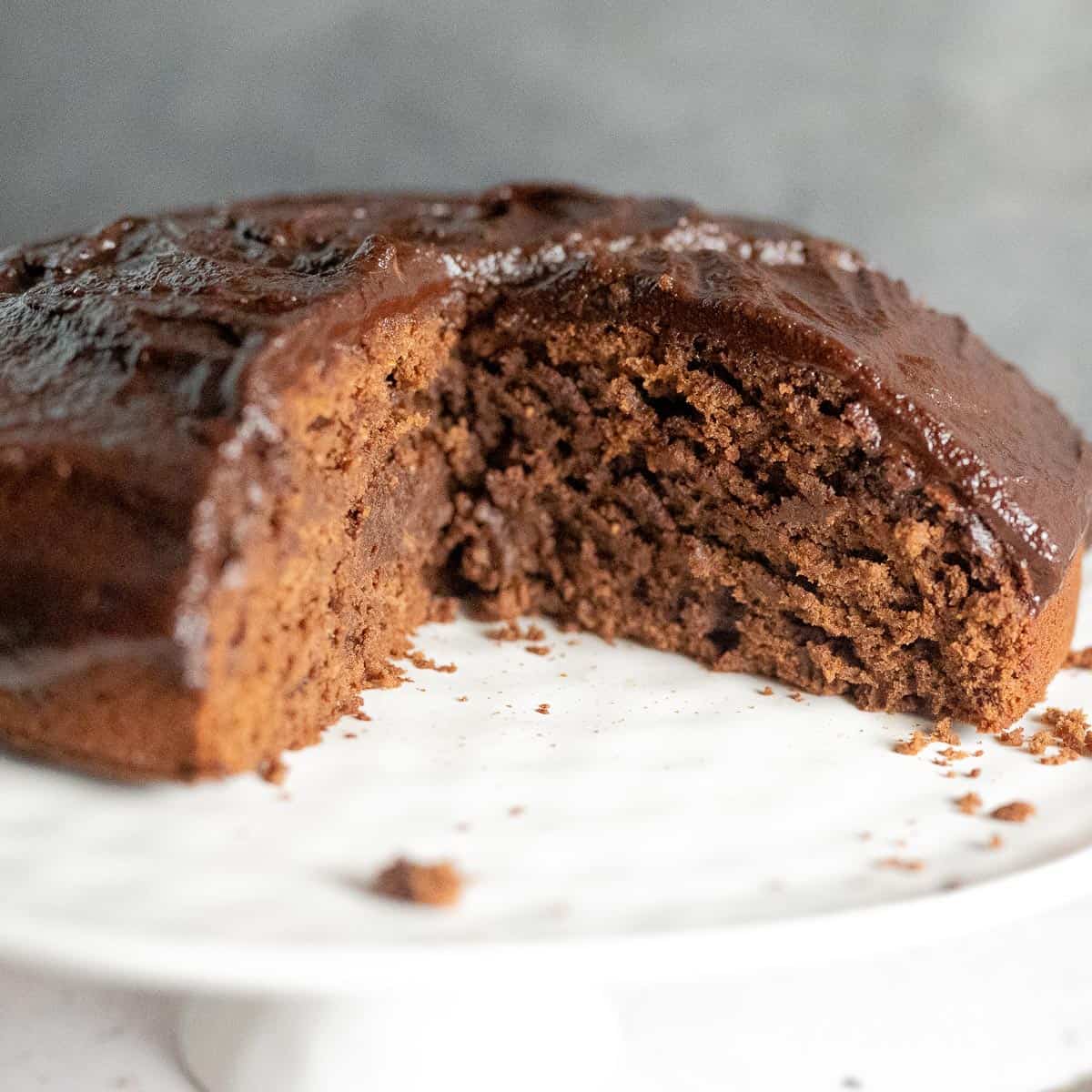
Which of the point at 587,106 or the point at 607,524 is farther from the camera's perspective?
the point at 587,106

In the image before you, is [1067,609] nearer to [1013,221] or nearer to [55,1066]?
[55,1066]

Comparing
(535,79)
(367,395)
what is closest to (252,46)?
(535,79)

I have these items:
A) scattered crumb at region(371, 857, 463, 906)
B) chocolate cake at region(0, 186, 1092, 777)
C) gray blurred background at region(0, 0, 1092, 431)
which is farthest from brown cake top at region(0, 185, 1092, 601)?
gray blurred background at region(0, 0, 1092, 431)

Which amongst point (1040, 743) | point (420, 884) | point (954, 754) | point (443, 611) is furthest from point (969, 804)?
point (443, 611)

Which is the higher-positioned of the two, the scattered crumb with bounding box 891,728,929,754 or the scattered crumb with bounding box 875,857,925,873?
the scattered crumb with bounding box 891,728,929,754

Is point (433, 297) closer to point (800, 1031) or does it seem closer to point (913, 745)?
point (913, 745)

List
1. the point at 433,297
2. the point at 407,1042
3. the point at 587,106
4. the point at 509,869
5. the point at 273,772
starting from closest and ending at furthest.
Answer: the point at 509,869, the point at 407,1042, the point at 273,772, the point at 433,297, the point at 587,106

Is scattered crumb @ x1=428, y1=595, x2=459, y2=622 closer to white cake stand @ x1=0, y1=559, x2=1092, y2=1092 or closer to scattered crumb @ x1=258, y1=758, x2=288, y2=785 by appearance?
white cake stand @ x1=0, y1=559, x2=1092, y2=1092
